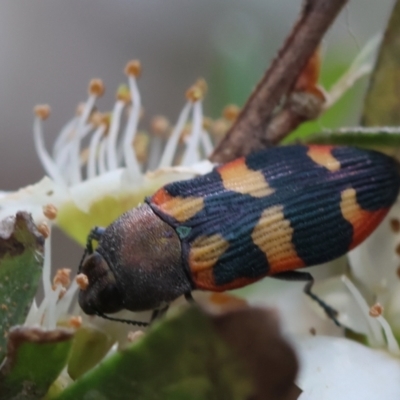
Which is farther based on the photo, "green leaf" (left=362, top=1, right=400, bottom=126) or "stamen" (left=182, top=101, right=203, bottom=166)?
"stamen" (left=182, top=101, right=203, bottom=166)

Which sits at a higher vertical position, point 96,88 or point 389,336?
point 96,88

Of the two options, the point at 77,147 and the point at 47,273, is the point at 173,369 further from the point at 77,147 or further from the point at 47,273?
the point at 77,147

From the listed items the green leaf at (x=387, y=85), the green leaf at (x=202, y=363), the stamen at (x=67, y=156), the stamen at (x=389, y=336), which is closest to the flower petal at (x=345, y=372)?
the stamen at (x=389, y=336)

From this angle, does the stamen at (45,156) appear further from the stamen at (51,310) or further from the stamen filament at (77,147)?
the stamen at (51,310)

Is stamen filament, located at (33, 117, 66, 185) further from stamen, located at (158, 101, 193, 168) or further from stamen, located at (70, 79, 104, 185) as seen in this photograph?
stamen, located at (158, 101, 193, 168)

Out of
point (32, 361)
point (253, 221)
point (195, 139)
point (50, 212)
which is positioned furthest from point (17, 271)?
point (195, 139)

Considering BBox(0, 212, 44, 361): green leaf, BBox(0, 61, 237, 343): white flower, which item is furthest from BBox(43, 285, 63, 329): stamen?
BBox(0, 212, 44, 361): green leaf
